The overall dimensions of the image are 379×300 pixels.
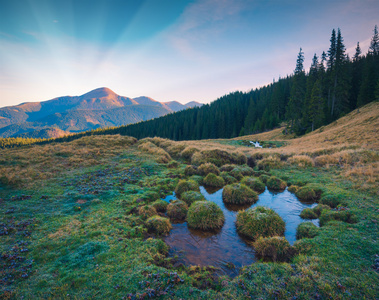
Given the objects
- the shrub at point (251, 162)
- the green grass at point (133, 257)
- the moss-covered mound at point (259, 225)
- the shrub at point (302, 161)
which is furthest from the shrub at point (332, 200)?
the shrub at point (251, 162)

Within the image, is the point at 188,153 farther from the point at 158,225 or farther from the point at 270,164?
the point at 158,225

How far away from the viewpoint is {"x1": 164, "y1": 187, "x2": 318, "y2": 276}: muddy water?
25.9 ft

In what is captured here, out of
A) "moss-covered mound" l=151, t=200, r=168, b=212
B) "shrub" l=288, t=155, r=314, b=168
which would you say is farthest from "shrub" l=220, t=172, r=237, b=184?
"shrub" l=288, t=155, r=314, b=168

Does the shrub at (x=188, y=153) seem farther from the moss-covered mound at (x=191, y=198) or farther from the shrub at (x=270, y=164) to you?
the moss-covered mound at (x=191, y=198)

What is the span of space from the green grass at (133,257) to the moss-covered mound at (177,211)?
2.22m

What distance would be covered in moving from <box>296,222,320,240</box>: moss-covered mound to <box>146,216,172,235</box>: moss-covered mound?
7405 millimetres

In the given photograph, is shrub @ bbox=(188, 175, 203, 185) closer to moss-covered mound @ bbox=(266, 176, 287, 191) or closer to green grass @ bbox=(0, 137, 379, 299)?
moss-covered mound @ bbox=(266, 176, 287, 191)

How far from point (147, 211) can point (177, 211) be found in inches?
81.3

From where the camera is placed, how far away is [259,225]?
9.80 m

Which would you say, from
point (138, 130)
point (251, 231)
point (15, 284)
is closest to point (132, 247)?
point (15, 284)

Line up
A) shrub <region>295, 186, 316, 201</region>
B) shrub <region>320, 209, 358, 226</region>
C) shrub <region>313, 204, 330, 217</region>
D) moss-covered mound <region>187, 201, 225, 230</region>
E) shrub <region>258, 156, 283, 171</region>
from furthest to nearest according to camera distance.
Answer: shrub <region>258, 156, 283, 171</region>, shrub <region>295, 186, 316, 201</region>, shrub <region>313, 204, 330, 217</region>, moss-covered mound <region>187, 201, 225, 230</region>, shrub <region>320, 209, 358, 226</region>

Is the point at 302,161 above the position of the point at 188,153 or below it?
below

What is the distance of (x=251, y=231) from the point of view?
973cm

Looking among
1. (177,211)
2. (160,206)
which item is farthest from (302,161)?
(160,206)
